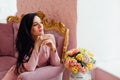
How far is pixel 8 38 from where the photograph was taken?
105 inches

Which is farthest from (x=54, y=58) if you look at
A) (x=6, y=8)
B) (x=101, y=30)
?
(x=6, y=8)

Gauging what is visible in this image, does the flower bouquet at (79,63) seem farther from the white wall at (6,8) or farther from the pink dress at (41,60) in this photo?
the white wall at (6,8)

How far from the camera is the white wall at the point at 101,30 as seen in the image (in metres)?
2.13

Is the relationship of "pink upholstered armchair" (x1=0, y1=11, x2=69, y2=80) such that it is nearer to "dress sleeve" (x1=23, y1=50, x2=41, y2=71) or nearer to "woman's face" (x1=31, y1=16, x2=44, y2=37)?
"dress sleeve" (x1=23, y1=50, x2=41, y2=71)

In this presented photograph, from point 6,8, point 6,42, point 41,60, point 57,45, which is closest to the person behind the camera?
point 41,60

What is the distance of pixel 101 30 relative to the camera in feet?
7.26

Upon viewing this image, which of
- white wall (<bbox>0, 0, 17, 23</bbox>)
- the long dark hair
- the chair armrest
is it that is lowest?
the chair armrest

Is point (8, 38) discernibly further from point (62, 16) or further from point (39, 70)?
point (39, 70)

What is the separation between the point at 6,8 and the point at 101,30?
1.81 metres

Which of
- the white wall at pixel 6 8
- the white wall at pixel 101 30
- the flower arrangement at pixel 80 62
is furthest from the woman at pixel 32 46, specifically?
the white wall at pixel 6 8

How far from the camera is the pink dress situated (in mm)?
1721

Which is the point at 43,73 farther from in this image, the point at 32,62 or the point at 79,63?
the point at 79,63

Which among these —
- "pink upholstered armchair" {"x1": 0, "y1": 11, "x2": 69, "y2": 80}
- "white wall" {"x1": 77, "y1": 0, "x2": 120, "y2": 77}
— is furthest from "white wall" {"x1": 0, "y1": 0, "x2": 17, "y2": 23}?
"white wall" {"x1": 77, "y1": 0, "x2": 120, "y2": 77}

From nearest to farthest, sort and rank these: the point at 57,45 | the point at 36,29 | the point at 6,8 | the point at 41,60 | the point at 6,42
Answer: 1. the point at 36,29
2. the point at 41,60
3. the point at 57,45
4. the point at 6,42
5. the point at 6,8
